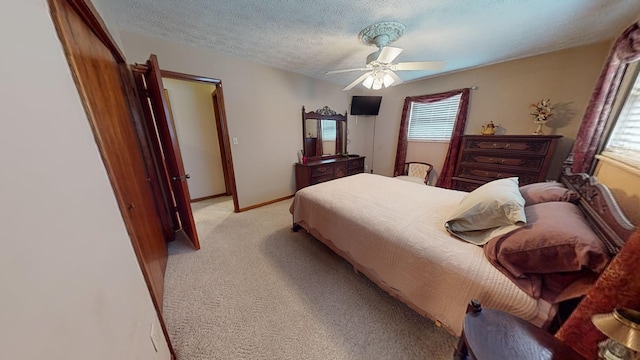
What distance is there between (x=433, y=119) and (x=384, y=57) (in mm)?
2286

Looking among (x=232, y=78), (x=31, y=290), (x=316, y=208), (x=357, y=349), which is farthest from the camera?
(x=232, y=78)

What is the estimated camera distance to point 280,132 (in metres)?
3.28

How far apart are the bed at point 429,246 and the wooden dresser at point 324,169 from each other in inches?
54.5

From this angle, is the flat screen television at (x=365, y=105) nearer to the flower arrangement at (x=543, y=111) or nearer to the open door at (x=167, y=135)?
the flower arrangement at (x=543, y=111)

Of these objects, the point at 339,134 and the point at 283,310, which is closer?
the point at 283,310

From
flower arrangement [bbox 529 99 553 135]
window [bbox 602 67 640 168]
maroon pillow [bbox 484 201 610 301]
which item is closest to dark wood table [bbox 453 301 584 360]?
maroon pillow [bbox 484 201 610 301]

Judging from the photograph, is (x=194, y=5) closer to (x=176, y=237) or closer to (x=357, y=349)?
(x=176, y=237)

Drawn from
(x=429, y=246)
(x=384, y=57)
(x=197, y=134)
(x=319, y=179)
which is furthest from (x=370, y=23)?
(x=197, y=134)

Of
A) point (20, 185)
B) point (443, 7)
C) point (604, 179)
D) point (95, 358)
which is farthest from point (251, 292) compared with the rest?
point (604, 179)

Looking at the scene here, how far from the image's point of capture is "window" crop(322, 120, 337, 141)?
3807mm

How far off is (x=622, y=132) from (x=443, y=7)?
1.82m

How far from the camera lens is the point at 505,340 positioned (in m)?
0.72

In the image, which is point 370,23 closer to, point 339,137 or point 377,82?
point 377,82

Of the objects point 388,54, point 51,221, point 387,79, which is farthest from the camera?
point 387,79
